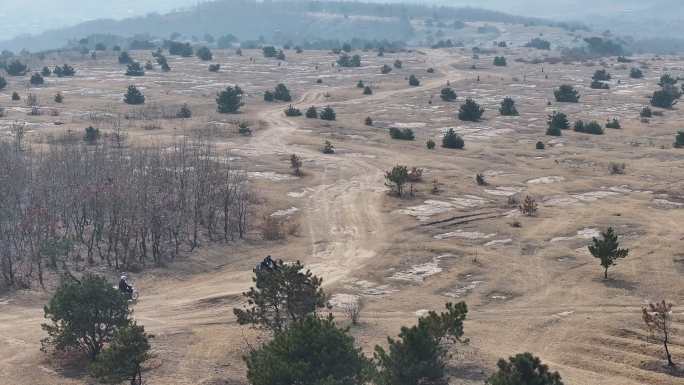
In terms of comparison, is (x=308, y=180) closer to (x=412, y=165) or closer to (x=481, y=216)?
(x=412, y=165)

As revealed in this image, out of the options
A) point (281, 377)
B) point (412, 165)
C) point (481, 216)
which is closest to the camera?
point (281, 377)

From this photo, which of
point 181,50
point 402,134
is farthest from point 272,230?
point 181,50

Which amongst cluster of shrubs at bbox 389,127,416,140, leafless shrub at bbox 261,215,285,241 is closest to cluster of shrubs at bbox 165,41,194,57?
cluster of shrubs at bbox 389,127,416,140

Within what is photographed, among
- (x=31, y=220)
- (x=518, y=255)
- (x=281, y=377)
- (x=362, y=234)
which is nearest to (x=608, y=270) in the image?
(x=518, y=255)

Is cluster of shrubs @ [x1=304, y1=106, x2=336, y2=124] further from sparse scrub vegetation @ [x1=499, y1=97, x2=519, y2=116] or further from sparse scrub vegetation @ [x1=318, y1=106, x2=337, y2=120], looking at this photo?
sparse scrub vegetation @ [x1=499, y1=97, x2=519, y2=116]

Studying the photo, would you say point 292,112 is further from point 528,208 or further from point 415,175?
point 528,208

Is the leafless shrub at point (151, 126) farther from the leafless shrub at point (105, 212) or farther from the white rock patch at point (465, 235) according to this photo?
the white rock patch at point (465, 235)

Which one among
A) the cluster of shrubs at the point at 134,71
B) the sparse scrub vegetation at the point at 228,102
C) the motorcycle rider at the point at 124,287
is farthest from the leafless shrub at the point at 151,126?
the cluster of shrubs at the point at 134,71

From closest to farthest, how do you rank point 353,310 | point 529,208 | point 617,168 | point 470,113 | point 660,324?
point 660,324
point 353,310
point 529,208
point 617,168
point 470,113
